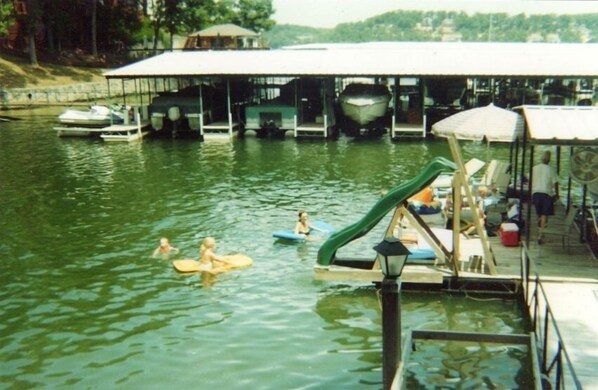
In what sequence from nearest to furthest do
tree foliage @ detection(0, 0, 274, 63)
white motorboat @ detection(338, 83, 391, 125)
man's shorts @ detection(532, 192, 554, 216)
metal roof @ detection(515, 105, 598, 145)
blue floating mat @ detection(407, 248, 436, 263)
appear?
metal roof @ detection(515, 105, 598, 145), blue floating mat @ detection(407, 248, 436, 263), man's shorts @ detection(532, 192, 554, 216), white motorboat @ detection(338, 83, 391, 125), tree foliage @ detection(0, 0, 274, 63)

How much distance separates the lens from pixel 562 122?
13.4m

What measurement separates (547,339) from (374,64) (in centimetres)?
2678

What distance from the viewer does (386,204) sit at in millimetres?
12898

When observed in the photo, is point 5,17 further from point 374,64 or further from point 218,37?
point 374,64

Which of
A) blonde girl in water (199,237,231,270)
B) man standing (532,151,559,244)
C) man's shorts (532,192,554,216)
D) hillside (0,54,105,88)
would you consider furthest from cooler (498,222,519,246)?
hillside (0,54,105,88)

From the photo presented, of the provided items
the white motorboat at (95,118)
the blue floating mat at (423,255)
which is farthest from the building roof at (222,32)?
the blue floating mat at (423,255)

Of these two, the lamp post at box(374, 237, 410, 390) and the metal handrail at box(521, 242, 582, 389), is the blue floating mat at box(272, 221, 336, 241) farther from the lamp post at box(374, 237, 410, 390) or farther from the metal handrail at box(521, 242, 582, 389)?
the lamp post at box(374, 237, 410, 390)

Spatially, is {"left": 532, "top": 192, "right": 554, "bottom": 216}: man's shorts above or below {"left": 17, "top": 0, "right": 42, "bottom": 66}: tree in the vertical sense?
below

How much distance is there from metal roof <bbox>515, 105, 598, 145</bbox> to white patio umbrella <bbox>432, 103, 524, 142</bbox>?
708 millimetres

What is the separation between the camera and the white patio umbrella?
14.9 meters

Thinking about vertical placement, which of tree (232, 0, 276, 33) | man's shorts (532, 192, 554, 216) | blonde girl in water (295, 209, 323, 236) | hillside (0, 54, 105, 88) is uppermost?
tree (232, 0, 276, 33)

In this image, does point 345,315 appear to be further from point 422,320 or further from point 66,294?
point 66,294

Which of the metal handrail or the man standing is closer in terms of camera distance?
the metal handrail

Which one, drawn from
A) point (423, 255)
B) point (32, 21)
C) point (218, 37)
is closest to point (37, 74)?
point (32, 21)
